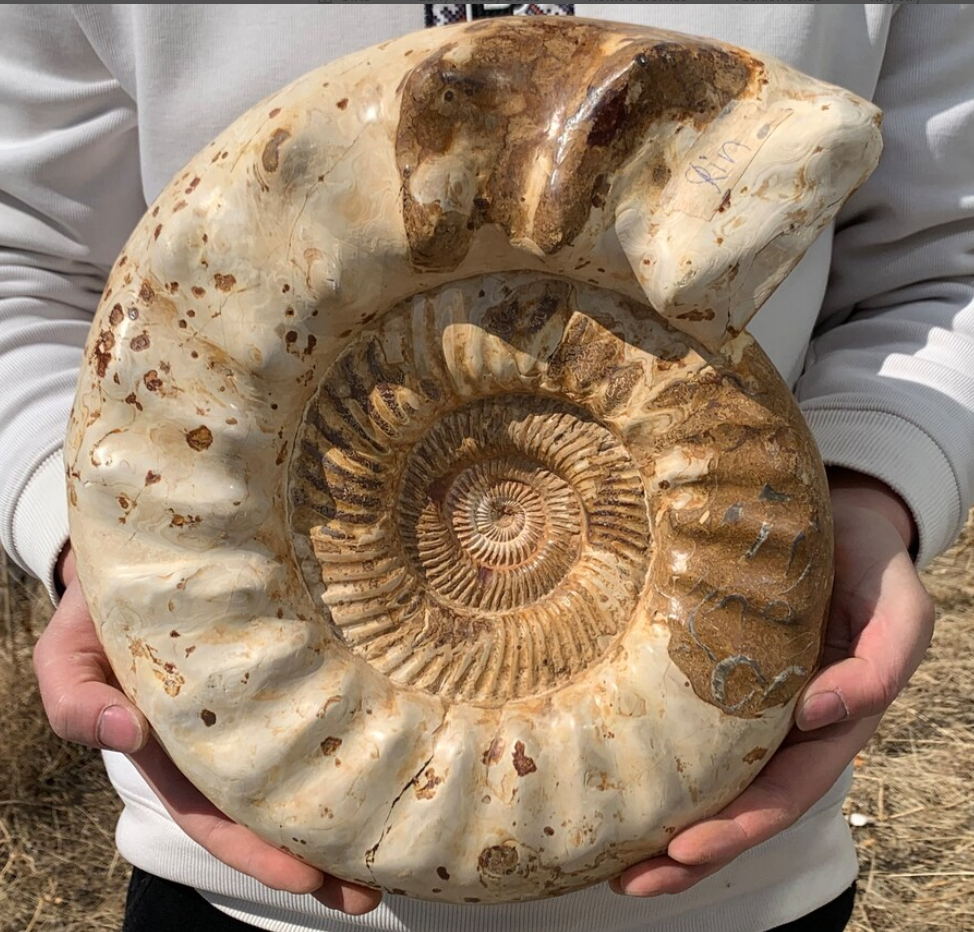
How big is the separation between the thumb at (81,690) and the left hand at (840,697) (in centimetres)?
38

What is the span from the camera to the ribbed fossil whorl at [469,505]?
0.70m

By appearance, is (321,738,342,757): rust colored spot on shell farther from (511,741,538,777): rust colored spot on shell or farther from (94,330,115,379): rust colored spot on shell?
(94,330,115,379): rust colored spot on shell

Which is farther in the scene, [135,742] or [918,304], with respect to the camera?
[918,304]

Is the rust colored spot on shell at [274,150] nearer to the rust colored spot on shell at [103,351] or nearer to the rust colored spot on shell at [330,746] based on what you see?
the rust colored spot on shell at [103,351]

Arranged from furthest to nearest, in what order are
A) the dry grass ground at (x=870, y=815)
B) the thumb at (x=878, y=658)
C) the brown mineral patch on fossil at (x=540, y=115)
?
the dry grass ground at (x=870, y=815) → the thumb at (x=878, y=658) → the brown mineral patch on fossil at (x=540, y=115)

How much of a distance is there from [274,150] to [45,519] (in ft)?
1.31

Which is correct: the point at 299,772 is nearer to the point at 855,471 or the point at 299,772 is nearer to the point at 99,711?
the point at 99,711

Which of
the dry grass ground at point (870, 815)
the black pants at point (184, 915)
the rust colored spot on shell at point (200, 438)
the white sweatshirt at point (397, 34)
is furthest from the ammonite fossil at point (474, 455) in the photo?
the dry grass ground at point (870, 815)

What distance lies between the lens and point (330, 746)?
71cm

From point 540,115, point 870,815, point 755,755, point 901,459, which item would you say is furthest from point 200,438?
point 870,815

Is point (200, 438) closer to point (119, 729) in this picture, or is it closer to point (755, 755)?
point (119, 729)

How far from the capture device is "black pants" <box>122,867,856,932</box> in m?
0.92

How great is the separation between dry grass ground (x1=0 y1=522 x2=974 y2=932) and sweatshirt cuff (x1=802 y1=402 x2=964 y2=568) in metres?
1.31

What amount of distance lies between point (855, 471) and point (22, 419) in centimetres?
71
